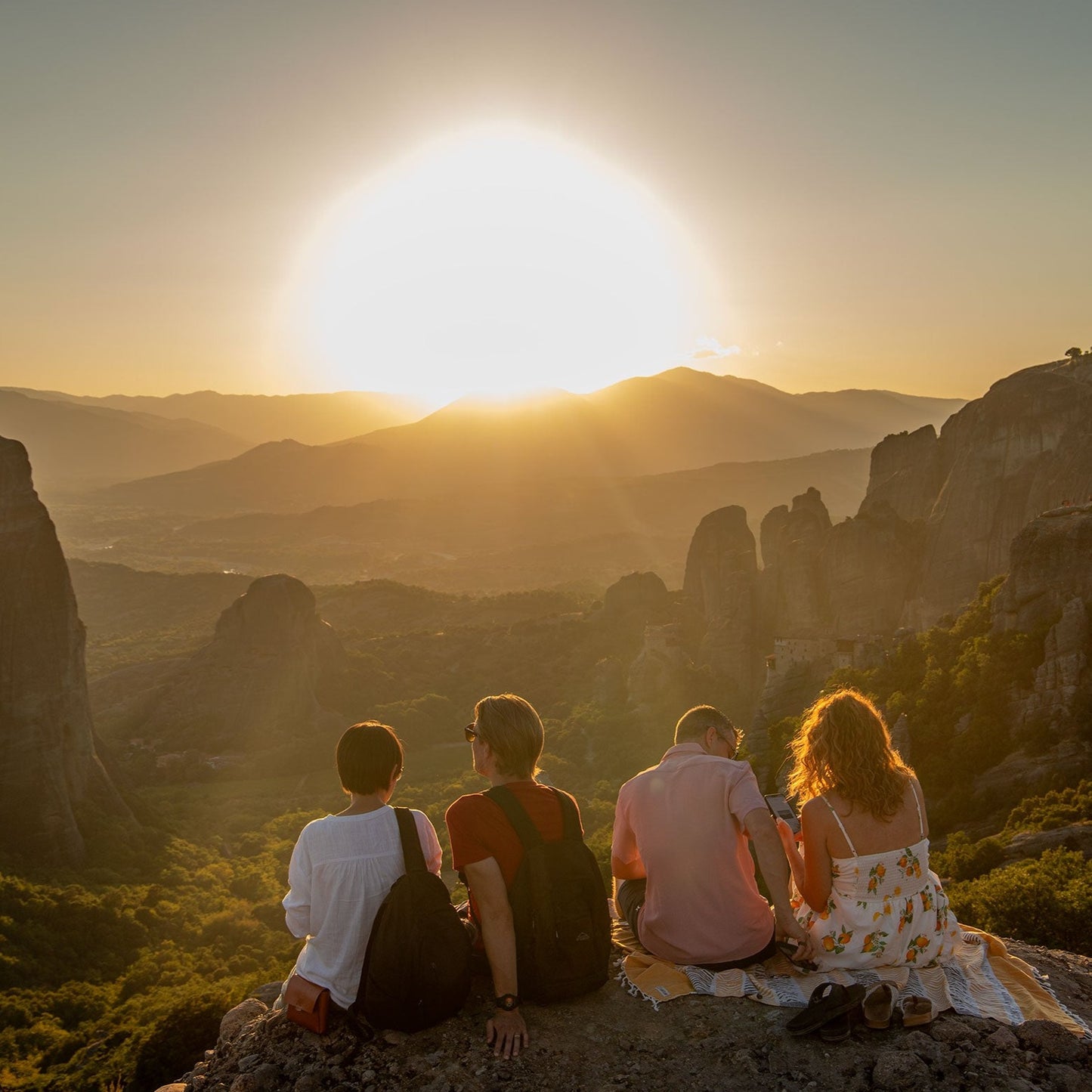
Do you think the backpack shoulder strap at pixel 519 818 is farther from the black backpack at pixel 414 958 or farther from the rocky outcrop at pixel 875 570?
the rocky outcrop at pixel 875 570

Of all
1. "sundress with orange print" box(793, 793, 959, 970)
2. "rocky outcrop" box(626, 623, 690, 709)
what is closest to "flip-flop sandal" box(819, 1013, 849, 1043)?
"sundress with orange print" box(793, 793, 959, 970)

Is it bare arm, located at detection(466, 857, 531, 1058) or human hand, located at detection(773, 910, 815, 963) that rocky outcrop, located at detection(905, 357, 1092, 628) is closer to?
human hand, located at detection(773, 910, 815, 963)

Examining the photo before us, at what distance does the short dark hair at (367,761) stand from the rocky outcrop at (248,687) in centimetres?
3488

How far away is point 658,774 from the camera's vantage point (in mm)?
5461

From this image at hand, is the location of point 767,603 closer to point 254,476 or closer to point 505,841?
point 505,841

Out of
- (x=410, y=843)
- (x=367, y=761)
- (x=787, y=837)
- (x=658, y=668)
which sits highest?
(x=367, y=761)

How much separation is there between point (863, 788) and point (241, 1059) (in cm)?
Answer: 414

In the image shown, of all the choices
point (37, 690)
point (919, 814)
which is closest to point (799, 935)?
point (919, 814)

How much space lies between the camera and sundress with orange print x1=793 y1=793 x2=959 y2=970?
206 inches

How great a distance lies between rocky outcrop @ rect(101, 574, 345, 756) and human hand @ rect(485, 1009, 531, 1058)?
115 ft

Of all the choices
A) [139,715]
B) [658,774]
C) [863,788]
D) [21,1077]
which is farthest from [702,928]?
[139,715]

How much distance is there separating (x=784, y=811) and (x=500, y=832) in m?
1.92

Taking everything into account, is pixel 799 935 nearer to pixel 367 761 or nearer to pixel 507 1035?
pixel 507 1035

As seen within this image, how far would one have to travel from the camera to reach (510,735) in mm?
5242
